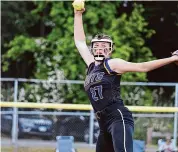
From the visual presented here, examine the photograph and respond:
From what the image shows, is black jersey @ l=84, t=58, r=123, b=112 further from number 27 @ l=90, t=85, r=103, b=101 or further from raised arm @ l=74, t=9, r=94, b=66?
raised arm @ l=74, t=9, r=94, b=66

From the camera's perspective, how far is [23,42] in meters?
14.9

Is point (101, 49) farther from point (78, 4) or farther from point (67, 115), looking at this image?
point (67, 115)

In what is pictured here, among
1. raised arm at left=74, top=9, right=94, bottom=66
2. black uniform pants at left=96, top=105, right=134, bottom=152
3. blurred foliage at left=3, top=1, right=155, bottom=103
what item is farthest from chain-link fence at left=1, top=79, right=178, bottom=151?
black uniform pants at left=96, top=105, right=134, bottom=152

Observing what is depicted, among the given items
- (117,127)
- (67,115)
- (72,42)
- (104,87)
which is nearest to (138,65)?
(104,87)

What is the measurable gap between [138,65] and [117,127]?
633 mm

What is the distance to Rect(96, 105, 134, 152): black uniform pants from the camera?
186 inches

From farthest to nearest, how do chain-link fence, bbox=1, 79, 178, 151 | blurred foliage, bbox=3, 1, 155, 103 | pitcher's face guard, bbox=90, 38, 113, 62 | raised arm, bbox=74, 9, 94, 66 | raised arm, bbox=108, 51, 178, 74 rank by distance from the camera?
blurred foliage, bbox=3, 1, 155, 103 < chain-link fence, bbox=1, 79, 178, 151 < raised arm, bbox=74, 9, 94, 66 < pitcher's face guard, bbox=90, 38, 113, 62 < raised arm, bbox=108, 51, 178, 74

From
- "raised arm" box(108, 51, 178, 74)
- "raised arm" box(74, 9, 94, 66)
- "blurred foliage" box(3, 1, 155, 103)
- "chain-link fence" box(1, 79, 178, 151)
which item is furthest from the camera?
"blurred foliage" box(3, 1, 155, 103)

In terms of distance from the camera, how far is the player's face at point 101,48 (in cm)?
488

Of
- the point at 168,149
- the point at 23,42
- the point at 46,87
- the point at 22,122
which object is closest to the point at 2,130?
the point at 22,122

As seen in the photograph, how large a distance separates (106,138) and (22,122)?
7.19 m

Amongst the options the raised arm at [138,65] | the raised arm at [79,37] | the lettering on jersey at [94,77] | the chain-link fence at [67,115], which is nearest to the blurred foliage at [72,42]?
the chain-link fence at [67,115]

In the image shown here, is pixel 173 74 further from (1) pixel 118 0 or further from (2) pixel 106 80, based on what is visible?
(2) pixel 106 80

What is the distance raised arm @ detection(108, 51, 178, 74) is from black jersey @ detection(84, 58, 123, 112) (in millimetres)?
74
